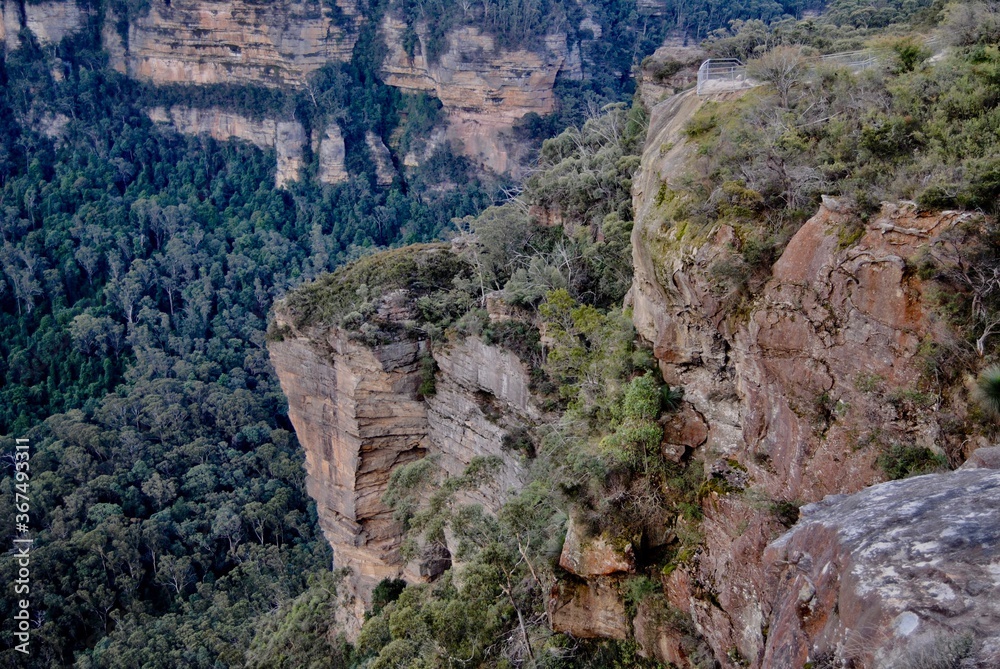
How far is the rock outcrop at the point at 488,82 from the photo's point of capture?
181 feet

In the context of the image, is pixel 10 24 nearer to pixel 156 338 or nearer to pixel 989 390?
pixel 156 338

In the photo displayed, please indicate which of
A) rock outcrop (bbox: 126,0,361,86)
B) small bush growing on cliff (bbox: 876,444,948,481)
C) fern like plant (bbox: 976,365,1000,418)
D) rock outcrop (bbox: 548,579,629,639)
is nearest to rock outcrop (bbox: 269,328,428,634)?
rock outcrop (bbox: 548,579,629,639)

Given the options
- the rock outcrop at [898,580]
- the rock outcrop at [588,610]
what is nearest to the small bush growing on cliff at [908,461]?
the rock outcrop at [898,580]

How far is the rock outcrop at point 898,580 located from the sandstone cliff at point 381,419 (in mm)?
11210

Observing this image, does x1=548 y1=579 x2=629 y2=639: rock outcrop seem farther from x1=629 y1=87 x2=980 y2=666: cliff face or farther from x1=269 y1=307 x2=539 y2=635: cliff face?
x1=269 y1=307 x2=539 y2=635: cliff face

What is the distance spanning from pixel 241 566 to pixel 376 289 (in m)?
14.2

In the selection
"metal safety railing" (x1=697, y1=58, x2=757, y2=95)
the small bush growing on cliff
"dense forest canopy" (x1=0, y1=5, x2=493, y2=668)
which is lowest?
"dense forest canopy" (x1=0, y1=5, x2=493, y2=668)

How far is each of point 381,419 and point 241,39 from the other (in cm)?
4721

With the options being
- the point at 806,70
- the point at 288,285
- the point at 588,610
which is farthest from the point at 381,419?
the point at 288,285

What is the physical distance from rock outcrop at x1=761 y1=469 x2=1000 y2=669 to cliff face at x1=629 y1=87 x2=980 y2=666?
1706 millimetres

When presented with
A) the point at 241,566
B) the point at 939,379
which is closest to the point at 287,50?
the point at 241,566

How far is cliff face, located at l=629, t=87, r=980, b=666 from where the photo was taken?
8.09 m

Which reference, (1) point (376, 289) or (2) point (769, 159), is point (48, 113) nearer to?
(1) point (376, 289)

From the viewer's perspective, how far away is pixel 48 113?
60.9m
